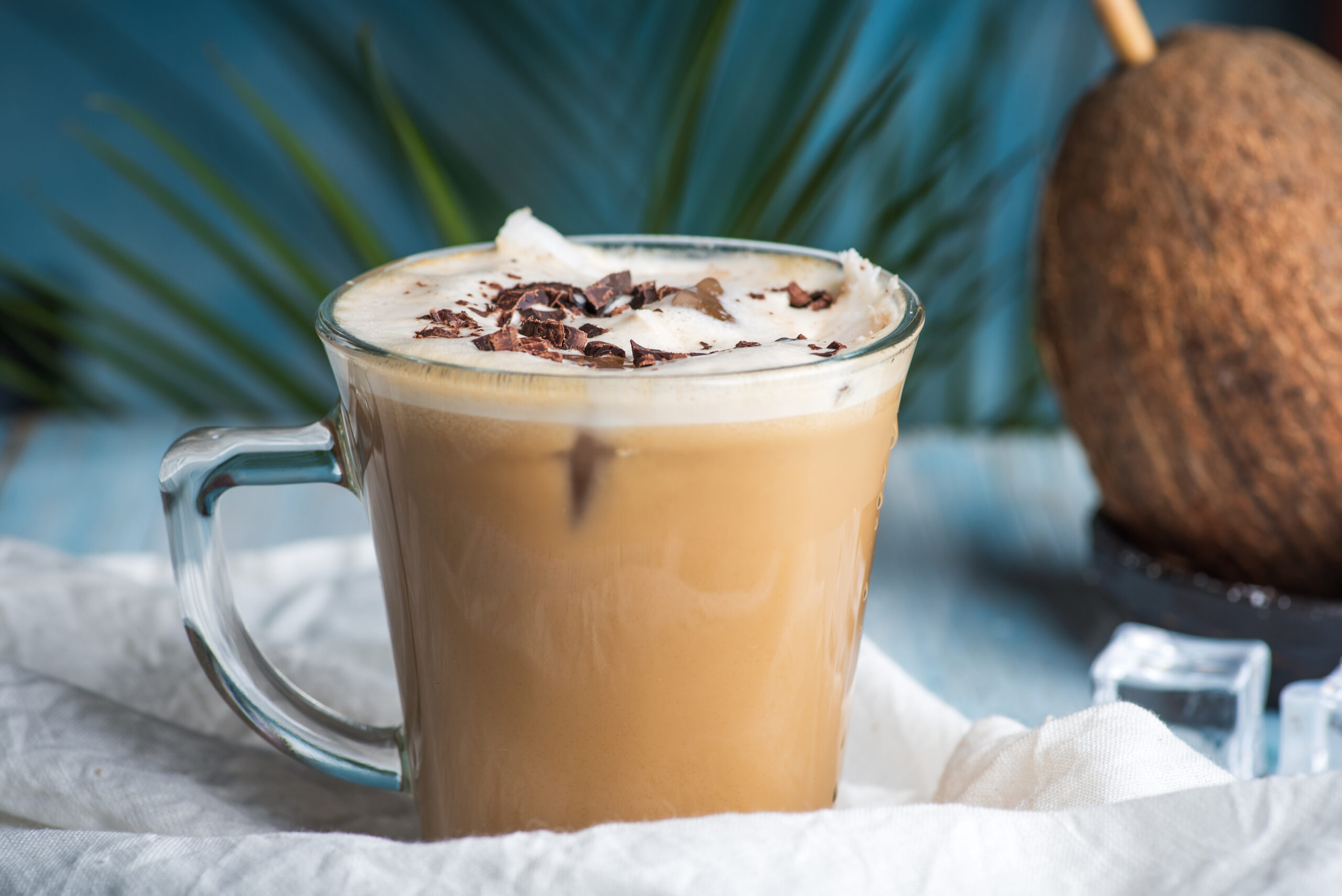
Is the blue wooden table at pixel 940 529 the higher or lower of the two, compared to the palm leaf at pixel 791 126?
lower

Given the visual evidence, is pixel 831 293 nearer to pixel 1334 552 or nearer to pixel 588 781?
pixel 588 781

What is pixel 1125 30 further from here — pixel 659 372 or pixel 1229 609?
pixel 659 372

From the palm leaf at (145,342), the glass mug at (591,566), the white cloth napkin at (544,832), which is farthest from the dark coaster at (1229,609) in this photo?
the palm leaf at (145,342)

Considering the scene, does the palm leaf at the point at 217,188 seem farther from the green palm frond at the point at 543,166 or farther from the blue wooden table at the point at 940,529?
the blue wooden table at the point at 940,529

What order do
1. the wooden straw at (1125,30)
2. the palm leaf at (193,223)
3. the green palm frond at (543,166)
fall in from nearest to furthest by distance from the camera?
the wooden straw at (1125,30) < the palm leaf at (193,223) < the green palm frond at (543,166)

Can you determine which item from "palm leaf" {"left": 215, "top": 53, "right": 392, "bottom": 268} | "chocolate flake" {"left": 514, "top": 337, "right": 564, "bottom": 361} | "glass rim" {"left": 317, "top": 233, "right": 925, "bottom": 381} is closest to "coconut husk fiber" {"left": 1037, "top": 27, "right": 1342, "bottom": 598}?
"glass rim" {"left": 317, "top": 233, "right": 925, "bottom": 381}

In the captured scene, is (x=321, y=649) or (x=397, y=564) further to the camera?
(x=321, y=649)

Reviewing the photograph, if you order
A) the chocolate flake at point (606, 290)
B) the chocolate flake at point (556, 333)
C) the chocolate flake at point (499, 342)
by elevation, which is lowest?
the chocolate flake at point (606, 290)

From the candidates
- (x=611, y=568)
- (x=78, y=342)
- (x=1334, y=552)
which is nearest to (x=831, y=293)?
(x=611, y=568)
